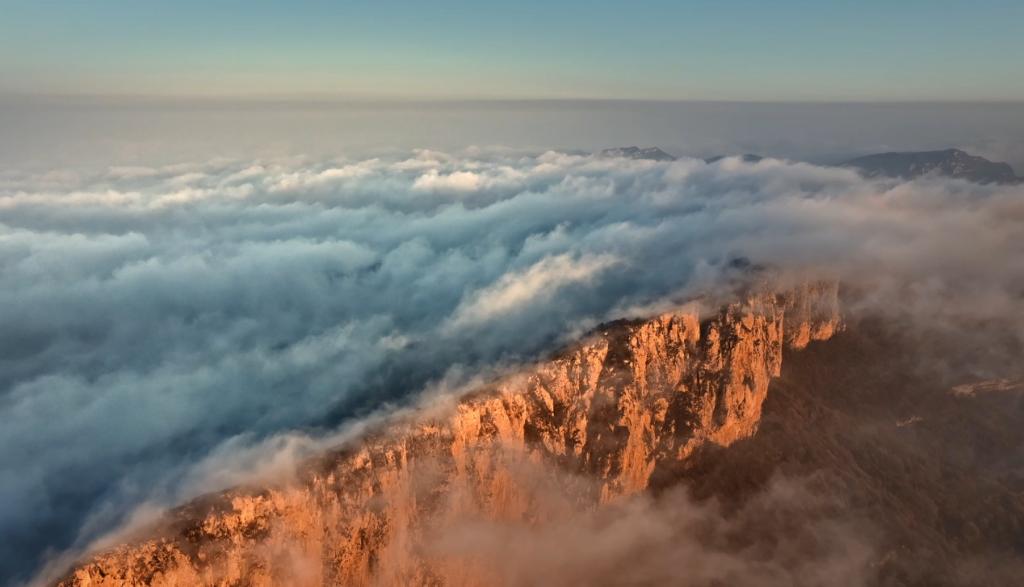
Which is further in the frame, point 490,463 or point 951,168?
point 951,168

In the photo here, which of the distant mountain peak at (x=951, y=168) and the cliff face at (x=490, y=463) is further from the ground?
the distant mountain peak at (x=951, y=168)

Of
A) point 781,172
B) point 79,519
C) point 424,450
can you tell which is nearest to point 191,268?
point 79,519

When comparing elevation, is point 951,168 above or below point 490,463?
above

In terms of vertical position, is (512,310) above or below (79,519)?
above

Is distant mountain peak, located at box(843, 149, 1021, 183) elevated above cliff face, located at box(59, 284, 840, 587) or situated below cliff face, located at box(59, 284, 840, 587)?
above

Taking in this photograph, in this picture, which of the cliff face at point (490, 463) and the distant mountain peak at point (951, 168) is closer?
the cliff face at point (490, 463)

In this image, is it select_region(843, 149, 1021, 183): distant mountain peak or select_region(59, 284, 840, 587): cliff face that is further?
select_region(843, 149, 1021, 183): distant mountain peak

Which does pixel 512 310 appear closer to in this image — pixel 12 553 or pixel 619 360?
pixel 619 360

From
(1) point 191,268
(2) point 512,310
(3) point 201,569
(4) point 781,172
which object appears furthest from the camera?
(4) point 781,172
